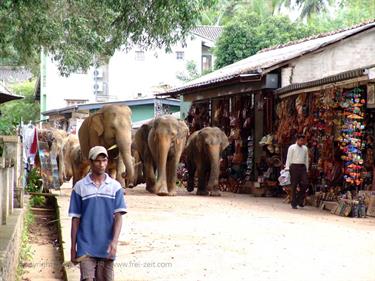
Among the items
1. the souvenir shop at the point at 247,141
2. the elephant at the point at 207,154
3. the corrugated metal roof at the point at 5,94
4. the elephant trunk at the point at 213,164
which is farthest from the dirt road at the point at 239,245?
the souvenir shop at the point at 247,141

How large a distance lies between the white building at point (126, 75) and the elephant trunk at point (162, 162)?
3010 centimetres

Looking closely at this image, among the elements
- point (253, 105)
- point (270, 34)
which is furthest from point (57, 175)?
point (270, 34)

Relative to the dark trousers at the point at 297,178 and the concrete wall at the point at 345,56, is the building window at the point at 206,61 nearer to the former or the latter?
the concrete wall at the point at 345,56

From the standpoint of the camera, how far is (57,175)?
65.1ft

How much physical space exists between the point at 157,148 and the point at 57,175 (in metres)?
2.47

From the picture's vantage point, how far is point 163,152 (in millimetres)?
19516

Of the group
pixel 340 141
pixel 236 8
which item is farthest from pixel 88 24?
pixel 236 8

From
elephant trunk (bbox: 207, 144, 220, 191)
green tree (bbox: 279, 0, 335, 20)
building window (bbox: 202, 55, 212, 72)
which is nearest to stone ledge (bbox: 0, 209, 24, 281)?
elephant trunk (bbox: 207, 144, 220, 191)

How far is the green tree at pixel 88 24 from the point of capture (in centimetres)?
1608

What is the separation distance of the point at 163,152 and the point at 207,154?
180 centimetres

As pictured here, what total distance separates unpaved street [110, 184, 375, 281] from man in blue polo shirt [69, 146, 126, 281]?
72.2 inches

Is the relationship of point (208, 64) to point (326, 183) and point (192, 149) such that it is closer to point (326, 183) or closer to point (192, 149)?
point (192, 149)

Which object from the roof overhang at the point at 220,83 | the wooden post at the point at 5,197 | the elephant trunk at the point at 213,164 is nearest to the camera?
the wooden post at the point at 5,197

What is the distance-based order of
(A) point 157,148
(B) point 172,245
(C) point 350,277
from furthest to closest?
(A) point 157,148 → (B) point 172,245 → (C) point 350,277
